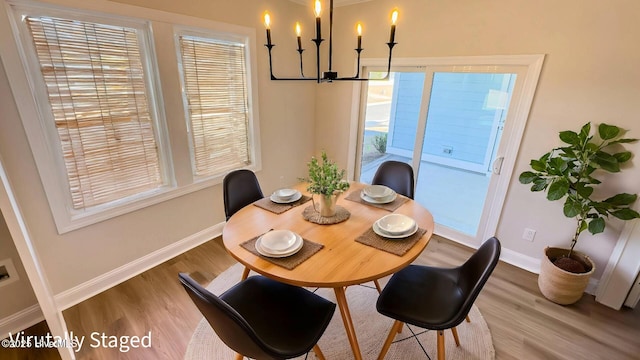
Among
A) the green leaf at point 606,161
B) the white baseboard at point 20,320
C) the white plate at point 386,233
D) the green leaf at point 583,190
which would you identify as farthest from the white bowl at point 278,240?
the green leaf at point 606,161

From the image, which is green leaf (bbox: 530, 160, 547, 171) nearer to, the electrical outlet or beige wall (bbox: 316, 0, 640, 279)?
beige wall (bbox: 316, 0, 640, 279)

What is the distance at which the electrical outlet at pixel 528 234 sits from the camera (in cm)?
253

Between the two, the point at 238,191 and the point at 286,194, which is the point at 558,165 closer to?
the point at 286,194

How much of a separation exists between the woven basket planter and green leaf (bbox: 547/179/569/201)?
57 centimetres

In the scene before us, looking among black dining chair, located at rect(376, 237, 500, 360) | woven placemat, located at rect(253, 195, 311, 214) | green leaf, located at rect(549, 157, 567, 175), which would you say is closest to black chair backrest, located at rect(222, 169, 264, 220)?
woven placemat, located at rect(253, 195, 311, 214)

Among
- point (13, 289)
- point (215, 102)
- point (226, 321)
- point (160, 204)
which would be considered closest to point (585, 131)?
point (226, 321)

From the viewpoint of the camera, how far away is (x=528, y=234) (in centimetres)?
Result: 255

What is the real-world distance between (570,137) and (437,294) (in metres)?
1.59

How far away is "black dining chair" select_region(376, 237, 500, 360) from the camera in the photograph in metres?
1.35

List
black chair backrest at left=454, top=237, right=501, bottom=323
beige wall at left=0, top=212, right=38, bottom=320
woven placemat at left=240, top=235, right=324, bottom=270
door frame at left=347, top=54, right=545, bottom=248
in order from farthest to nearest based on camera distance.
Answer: door frame at left=347, top=54, right=545, bottom=248, beige wall at left=0, top=212, right=38, bottom=320, woven placemat at left=240, top=235, right=324, bottom=270, black chair backrest at left=454, top=237, right=501, bottom=323

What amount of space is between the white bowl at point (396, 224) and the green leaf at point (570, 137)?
55.6 inches

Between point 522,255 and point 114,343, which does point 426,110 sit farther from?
point 114,343

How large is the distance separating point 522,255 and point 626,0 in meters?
2.08

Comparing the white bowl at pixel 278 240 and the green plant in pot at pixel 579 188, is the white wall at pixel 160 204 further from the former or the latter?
the green plant in pot at pixel 579 188
